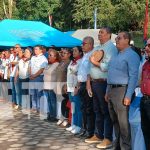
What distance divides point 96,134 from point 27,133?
1514 millimetres

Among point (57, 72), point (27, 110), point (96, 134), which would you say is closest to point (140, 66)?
point (96, 134)

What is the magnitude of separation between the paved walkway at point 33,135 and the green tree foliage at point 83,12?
978 inches

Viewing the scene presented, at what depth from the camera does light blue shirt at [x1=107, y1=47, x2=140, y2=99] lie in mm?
5945

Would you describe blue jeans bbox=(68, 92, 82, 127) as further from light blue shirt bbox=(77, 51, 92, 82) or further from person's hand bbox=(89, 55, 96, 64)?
person's hand bbox=(89, 55, 96, 64)

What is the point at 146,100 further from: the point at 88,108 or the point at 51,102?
the point at 51,102

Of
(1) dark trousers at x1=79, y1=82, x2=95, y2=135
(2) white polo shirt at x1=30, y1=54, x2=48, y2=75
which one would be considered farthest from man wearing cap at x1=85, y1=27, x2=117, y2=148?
(2) white polo shirt at x1=30, y1=54, x2=48, y2=75

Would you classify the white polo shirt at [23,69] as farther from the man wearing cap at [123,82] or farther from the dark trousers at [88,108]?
the man wearing cap at [123,82]

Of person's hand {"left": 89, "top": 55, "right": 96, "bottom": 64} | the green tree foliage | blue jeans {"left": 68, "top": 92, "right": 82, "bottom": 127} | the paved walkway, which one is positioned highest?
the green tree foliage

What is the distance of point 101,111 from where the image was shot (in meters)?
7.00

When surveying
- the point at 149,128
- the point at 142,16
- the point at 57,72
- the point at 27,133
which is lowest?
the point at 27,133

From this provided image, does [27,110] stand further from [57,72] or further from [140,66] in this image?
[140,66]

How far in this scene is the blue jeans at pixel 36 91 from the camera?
10.5 meters

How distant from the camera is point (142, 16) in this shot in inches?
1331

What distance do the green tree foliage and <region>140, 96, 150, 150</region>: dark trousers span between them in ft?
93.3
